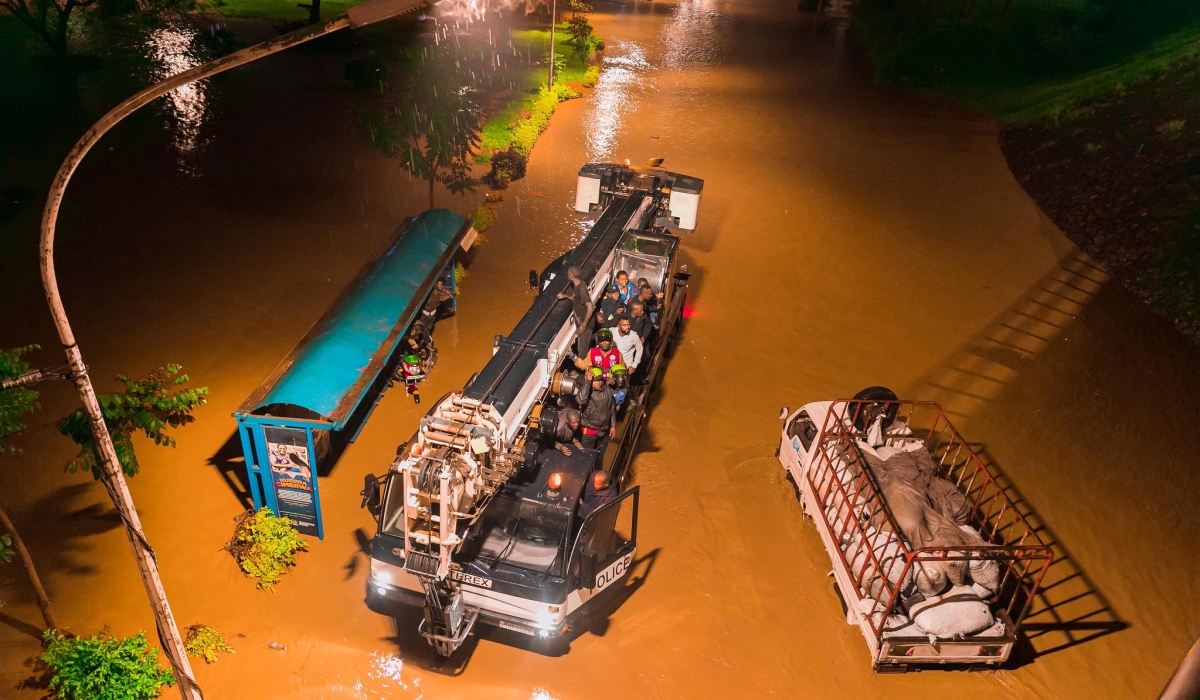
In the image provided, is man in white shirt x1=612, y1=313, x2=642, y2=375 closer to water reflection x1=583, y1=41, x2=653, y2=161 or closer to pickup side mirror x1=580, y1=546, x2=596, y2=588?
pickup side mirror x1=580, y1=546, x2=596, y2=588

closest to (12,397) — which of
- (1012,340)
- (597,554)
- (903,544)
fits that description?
(597,554)

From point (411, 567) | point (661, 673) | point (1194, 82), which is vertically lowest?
point (661, 673)

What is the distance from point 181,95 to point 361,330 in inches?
768

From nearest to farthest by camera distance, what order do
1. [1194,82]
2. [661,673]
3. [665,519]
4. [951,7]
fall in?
[661,673], [665,519], [1194,82], [951,7]

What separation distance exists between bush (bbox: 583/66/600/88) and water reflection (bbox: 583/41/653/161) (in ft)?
0.65

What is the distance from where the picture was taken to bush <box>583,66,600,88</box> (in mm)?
31277

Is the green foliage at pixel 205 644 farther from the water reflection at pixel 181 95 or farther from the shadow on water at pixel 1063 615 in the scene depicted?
the water reflection at pixel 181 95

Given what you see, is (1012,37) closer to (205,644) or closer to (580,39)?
(580,39)

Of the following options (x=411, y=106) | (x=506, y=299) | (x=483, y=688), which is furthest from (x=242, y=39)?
(x=483, y=688)

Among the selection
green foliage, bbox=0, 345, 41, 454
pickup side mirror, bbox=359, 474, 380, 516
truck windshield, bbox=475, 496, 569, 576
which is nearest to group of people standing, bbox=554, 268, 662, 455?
truck windshield, bbox=475, 496, 569, 576

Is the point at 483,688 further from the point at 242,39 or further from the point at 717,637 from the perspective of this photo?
the point at 242,39

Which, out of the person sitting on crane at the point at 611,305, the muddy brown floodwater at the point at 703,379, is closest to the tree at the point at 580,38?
the muddy brown floodwater at the point at 703,379

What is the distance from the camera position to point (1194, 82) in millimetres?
23859

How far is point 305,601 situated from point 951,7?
41991 millimetres
